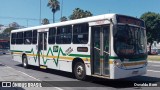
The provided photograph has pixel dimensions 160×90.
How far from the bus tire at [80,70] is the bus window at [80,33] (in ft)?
3.80

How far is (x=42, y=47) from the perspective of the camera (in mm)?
18656

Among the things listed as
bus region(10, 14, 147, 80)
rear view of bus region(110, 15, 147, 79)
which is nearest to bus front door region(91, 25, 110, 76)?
bus region(10, 14, 147, 80)

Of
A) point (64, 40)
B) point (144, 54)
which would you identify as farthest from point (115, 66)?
point (64, 40)

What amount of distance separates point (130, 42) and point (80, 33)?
9.32ft

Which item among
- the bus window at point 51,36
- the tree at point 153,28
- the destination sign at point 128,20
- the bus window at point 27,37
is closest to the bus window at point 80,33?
the destination sign at point 128,20

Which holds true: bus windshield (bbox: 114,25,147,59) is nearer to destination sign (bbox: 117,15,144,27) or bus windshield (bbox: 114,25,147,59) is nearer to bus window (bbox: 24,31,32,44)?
destination sign (bbox: 117,15,144,27)

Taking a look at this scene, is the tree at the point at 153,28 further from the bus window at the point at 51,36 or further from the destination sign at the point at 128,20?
the destination sign at the point at 128,20

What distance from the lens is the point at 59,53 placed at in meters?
16.5

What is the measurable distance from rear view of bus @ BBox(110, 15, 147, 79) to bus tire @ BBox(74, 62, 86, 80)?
2372 millimetres

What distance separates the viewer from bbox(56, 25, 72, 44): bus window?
610 inches

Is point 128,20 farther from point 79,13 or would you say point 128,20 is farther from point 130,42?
point 79,13

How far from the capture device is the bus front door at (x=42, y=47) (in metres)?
18.3

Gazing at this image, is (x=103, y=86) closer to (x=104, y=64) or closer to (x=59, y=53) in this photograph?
(x=104, y=64)

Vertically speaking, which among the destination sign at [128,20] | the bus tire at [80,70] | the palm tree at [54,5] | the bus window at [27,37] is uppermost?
the palm tree at [54,5]
